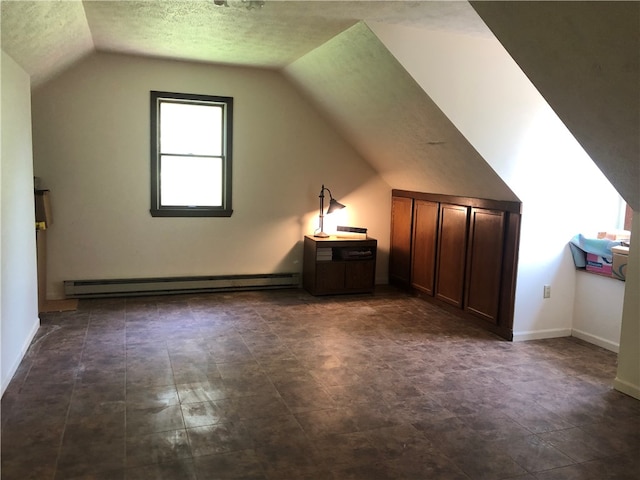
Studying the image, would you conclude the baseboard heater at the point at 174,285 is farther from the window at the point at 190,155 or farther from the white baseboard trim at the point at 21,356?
the white baseboard trim at the point at 21,356

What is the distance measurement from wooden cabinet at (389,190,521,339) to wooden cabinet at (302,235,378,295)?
1.53ft

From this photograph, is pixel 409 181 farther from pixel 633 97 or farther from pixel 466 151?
pixel 633 97

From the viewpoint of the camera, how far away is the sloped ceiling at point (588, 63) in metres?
2.22

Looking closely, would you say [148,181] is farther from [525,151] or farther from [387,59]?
[525,151]

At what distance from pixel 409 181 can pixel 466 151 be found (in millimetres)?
1541

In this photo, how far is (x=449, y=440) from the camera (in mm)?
2752

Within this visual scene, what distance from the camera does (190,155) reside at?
5637 millimetres

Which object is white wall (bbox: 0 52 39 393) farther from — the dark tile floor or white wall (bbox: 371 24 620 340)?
white wall (bbox: 371 24 620 340)

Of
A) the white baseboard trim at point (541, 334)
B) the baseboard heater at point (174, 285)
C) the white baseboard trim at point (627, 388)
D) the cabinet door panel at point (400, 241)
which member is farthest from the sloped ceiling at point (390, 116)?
the baseboard heater at point (174, 285)

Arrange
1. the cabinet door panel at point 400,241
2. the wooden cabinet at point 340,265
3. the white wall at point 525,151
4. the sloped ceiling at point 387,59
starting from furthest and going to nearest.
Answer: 1. the cabinet door panel at point 400,241
2. the wooden cabinet at point 340,265
3. the white wall at point 525,151
4. the sloped ceiling at point 387,59

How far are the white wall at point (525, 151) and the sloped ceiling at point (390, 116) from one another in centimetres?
11

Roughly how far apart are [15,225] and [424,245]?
12.2ft

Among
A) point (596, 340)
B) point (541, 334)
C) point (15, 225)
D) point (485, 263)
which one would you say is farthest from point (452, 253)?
point (15, 225)

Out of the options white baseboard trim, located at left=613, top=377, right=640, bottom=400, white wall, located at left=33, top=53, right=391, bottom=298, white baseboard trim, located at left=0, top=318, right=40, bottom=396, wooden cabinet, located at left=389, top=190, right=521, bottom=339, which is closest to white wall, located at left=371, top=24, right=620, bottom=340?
wooden cabinet, located at left=389, top=190, right=521, bottom=339
